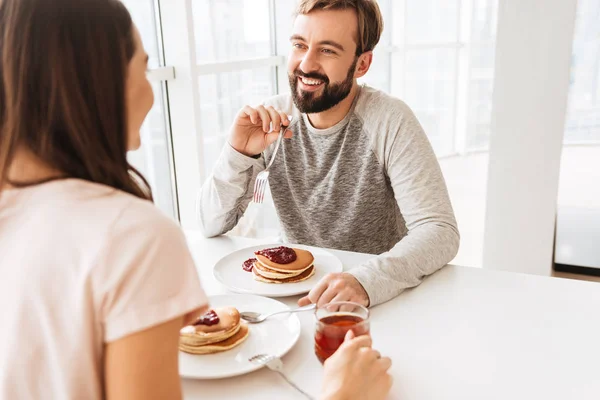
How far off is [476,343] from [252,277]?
539mm

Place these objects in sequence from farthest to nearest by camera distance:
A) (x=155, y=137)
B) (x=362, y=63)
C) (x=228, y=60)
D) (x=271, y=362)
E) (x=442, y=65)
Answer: (x=442, y=65), (x=228, y=60), (x=155, y=137), (x=362, y=63), (x=271, y=362)

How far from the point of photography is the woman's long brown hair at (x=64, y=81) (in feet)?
1.85

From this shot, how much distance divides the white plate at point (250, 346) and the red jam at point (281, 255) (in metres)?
0.12

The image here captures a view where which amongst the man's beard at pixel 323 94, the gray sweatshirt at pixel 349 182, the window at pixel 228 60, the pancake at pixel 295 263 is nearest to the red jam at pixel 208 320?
the pancake at pixel 295 263

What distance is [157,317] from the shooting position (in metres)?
0.56

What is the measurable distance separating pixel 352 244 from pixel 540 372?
2.81ft

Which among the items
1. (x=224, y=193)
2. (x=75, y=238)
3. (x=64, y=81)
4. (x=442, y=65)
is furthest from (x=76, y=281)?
(x=442, y=65)

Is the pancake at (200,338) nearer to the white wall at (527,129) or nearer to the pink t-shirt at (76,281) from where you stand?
the pink t-shirt at (76,281)

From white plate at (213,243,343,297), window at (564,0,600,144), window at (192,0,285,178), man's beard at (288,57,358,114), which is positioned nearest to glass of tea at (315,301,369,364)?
white plate at (213,243,343,297)

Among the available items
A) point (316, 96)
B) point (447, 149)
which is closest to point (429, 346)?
point (316, 96)

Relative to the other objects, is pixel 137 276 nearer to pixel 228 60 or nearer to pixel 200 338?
pixel 200 338

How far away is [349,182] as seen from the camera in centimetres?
164

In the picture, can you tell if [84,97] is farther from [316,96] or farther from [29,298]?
[316,96]

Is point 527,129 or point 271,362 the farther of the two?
point 527,129
